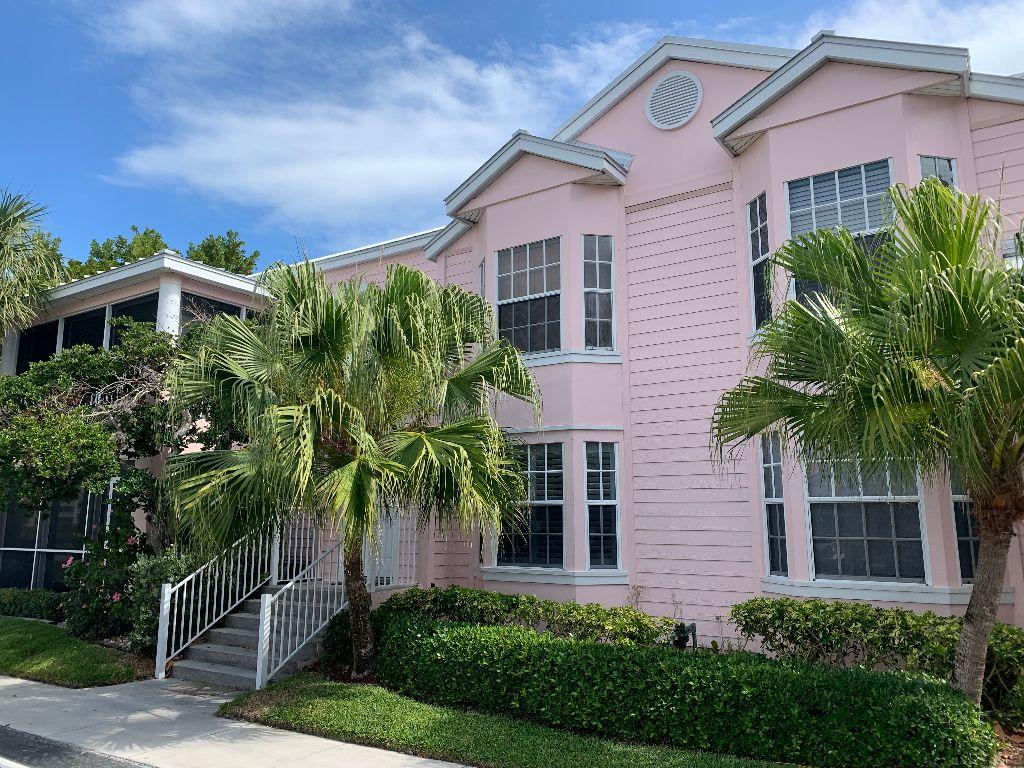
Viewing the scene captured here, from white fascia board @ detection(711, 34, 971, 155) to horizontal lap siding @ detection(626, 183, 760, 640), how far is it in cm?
114

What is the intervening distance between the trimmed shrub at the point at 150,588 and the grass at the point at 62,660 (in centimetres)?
30

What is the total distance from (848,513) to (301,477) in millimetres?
6199

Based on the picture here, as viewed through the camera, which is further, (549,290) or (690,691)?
(549,290)

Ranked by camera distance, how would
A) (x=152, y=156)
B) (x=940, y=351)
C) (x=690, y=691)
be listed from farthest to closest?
(x=152, y=156), (x=690, y=691), (x=940, y=351)

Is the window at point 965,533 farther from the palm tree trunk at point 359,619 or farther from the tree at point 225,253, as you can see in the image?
the tree at point 225,253

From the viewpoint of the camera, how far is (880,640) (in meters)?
7.22

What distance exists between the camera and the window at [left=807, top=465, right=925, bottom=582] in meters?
8.23

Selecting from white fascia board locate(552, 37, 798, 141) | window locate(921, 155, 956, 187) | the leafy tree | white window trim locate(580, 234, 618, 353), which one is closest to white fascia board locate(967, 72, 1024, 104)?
window locate(921, 155, 956, 187)

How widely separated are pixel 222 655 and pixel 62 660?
251cm

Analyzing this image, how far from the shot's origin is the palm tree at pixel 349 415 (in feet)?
25.1

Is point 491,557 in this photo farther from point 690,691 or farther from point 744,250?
point 744,250

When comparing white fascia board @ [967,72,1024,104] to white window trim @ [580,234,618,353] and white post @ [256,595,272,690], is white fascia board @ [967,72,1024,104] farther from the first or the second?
white post @ [256,595,272,690]

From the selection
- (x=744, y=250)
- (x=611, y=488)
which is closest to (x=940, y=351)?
(x=744, y=250)

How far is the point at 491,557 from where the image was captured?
1147 centimetres
